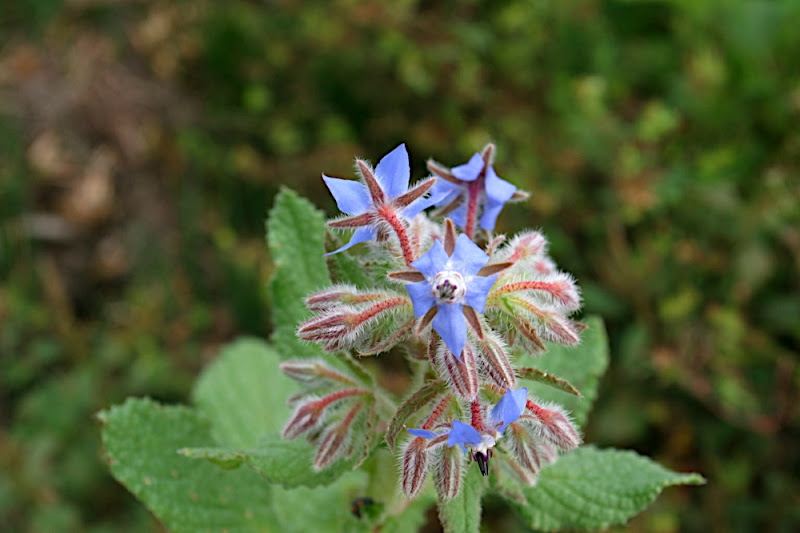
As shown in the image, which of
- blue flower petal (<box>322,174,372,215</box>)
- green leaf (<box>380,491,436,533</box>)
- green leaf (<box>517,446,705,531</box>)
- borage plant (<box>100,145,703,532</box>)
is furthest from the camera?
green leaf (<box>380,491,436,533</box>)

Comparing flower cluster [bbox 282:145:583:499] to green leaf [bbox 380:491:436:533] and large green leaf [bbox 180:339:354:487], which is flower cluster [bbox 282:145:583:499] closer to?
green leaf [bbox 380:491:436:533]

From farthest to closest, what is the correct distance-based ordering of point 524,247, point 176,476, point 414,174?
point 414,174 → point 176,476 → point 524,247

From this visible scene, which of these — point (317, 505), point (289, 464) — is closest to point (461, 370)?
point (289, 464)

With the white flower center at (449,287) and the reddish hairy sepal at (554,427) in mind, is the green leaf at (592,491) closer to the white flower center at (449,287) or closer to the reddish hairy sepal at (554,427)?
the reddish hairy sepal at (554,427)

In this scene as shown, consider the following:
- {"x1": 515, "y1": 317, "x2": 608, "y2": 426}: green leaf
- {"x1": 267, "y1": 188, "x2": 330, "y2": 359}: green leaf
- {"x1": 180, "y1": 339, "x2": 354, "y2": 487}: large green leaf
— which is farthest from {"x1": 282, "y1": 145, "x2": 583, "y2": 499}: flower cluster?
{"x1": 180, "y1": 339, "x2": 354, "y2": 487}: large green leaf

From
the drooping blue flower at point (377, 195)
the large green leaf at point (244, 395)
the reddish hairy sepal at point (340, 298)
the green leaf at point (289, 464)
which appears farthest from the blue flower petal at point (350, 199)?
the large green leaf at point (244, 395)

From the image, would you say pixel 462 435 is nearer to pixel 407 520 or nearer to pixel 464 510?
pixel 464 510

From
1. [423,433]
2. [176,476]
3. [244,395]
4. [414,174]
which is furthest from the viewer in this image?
[414,174]
